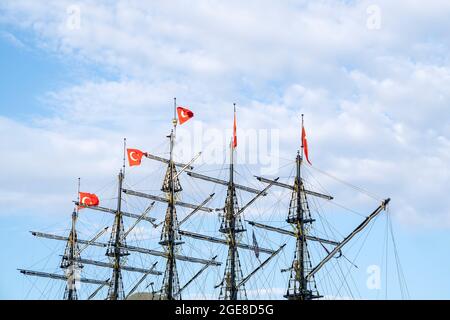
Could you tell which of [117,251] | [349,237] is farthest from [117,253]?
[349,237]

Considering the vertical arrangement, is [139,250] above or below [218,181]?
below

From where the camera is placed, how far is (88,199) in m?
120

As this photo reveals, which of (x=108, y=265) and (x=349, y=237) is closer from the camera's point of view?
(x=349, y=237)

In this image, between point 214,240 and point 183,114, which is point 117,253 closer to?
point 214,240

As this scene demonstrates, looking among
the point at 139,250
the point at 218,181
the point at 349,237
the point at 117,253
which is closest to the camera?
the point at 349,237

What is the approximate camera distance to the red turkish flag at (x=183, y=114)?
339 ft

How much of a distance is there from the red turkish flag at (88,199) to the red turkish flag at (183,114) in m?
25.1

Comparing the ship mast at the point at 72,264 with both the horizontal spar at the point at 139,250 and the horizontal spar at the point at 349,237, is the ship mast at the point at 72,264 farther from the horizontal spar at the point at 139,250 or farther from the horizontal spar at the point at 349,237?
the horizontal spar at the point at 349,237

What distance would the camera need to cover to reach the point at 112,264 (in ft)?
398

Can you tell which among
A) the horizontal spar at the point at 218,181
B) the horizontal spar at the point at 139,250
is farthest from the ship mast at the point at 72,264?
the horizontal spar at the point at 218,181

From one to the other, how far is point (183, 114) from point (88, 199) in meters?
25.4

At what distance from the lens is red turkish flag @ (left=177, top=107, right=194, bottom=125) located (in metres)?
103

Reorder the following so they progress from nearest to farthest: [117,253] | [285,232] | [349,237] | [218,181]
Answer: [349,237] < [285,232] < [218,181] < [117,253]
